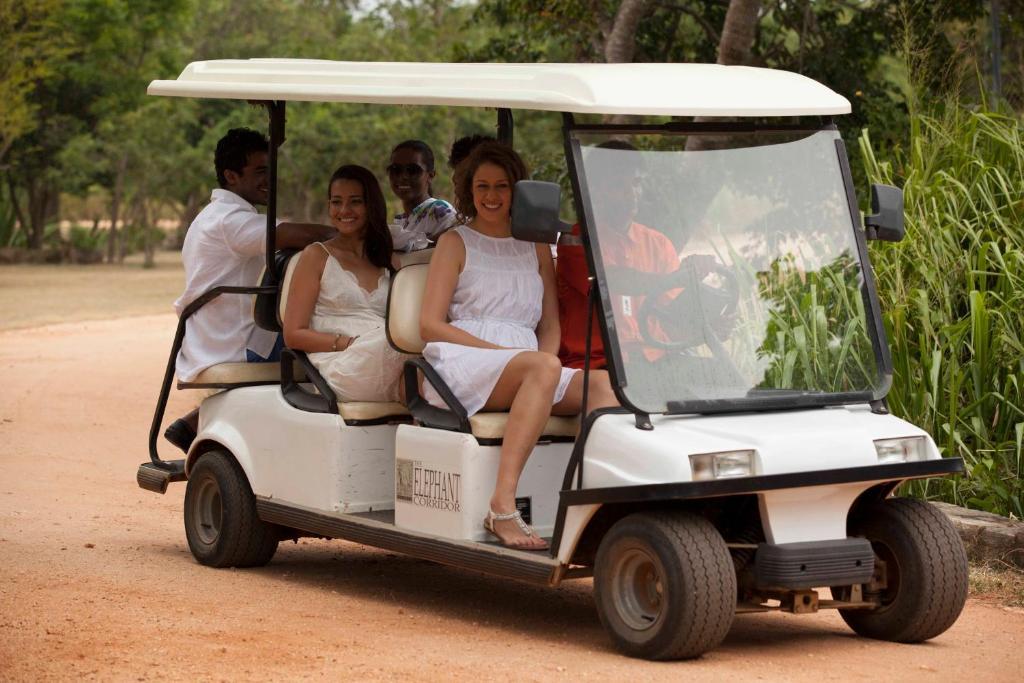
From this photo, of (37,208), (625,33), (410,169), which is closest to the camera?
(410,169)

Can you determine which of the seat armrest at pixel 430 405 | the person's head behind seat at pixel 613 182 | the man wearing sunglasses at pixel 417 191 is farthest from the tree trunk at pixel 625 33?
the person's head behind seat at pixel 613 182

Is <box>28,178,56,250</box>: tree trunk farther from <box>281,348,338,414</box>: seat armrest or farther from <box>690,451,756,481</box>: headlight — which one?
<box>690,451,756,481</box>: headlight

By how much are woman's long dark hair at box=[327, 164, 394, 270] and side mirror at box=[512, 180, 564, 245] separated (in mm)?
1763

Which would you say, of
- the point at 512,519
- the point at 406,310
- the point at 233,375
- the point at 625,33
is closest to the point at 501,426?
the point at 512,519

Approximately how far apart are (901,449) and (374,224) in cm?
241

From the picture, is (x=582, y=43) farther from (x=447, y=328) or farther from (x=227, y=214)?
(x=447, y=328)

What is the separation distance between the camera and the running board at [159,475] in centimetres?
739

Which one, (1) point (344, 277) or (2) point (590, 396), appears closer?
(2) point (590, 396)

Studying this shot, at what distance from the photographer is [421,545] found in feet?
19.8

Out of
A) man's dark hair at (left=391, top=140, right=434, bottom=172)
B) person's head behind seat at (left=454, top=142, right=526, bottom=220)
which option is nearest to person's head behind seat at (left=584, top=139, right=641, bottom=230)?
person's head behind seat at (left=454, top=142, right=526, bottom=220)

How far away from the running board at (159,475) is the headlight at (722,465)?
2.97 metres

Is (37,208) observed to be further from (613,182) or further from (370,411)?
(613,182)

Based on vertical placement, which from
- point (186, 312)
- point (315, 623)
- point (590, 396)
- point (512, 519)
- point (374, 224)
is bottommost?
point (315, 623)

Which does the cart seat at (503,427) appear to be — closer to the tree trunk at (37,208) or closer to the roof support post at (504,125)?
the roof support post at (504,125)
